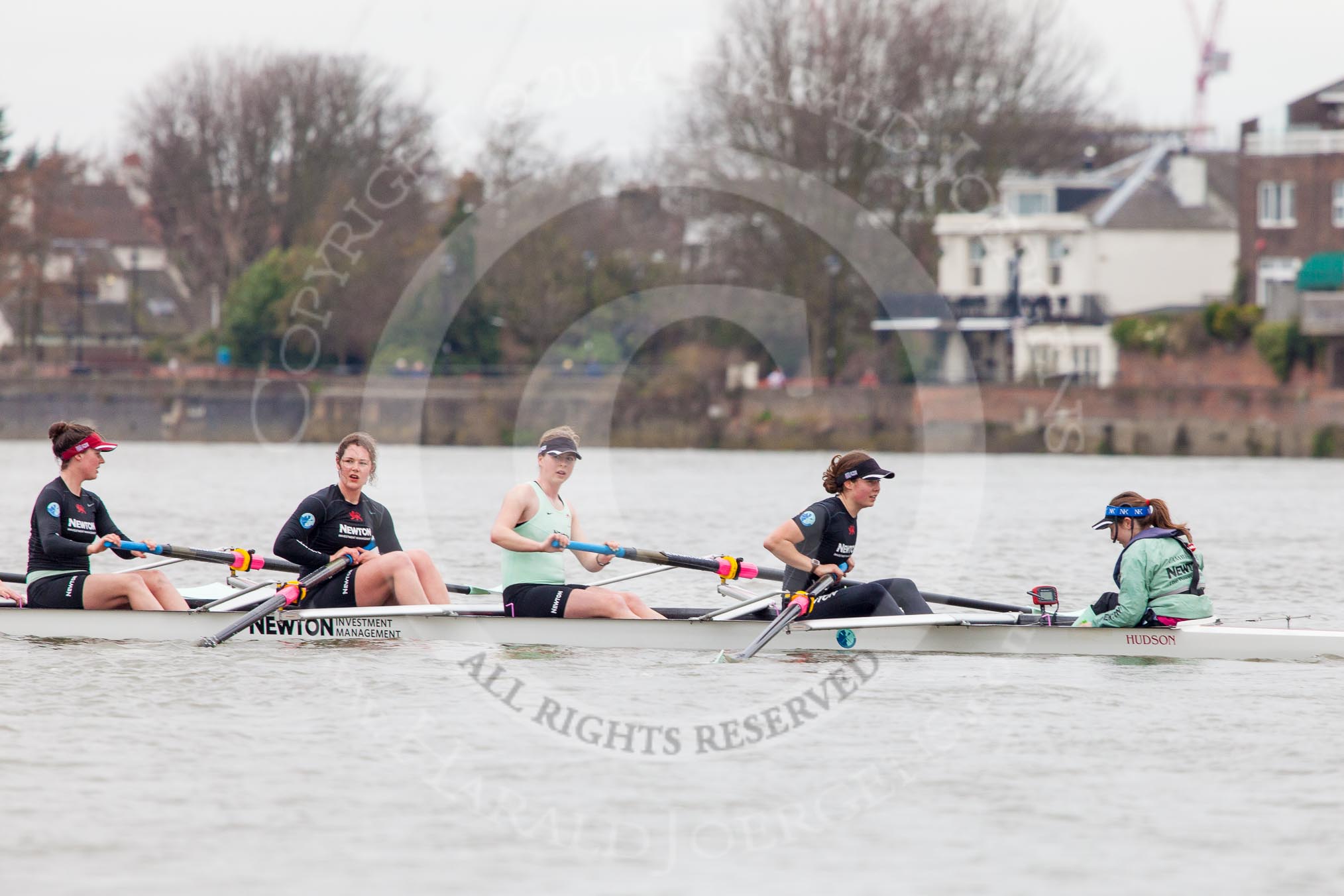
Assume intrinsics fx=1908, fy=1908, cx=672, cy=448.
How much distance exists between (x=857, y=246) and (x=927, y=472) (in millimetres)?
10636

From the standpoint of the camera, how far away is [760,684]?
1294 cm

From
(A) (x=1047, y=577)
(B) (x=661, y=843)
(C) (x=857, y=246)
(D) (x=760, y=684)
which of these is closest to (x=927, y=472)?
(C) (x=857, y=246)

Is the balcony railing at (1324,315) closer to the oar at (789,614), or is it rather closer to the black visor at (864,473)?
the oar at (789,614)

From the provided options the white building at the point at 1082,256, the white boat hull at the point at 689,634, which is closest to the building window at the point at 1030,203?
the white building at the point at 1082,256

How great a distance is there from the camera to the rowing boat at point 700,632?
13289mm

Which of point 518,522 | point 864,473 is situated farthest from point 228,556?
point 864,473

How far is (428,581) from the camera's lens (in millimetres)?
13938

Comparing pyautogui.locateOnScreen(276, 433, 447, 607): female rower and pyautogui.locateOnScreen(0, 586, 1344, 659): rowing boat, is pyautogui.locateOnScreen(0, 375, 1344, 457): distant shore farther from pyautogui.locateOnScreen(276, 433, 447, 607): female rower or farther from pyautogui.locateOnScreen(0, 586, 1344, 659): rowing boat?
pyautogui.locateOnScreen(276, 433, 447, 607): female rower

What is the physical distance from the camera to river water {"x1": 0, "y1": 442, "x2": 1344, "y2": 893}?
8.55 metres

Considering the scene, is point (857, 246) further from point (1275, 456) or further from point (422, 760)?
point (422, 760)

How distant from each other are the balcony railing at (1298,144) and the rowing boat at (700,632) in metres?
51.4

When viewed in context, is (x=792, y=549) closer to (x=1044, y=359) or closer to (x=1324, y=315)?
(x=1324, y=315)

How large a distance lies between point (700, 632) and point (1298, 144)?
5304 centimetres

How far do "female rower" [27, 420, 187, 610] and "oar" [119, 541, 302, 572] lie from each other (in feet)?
0.23
